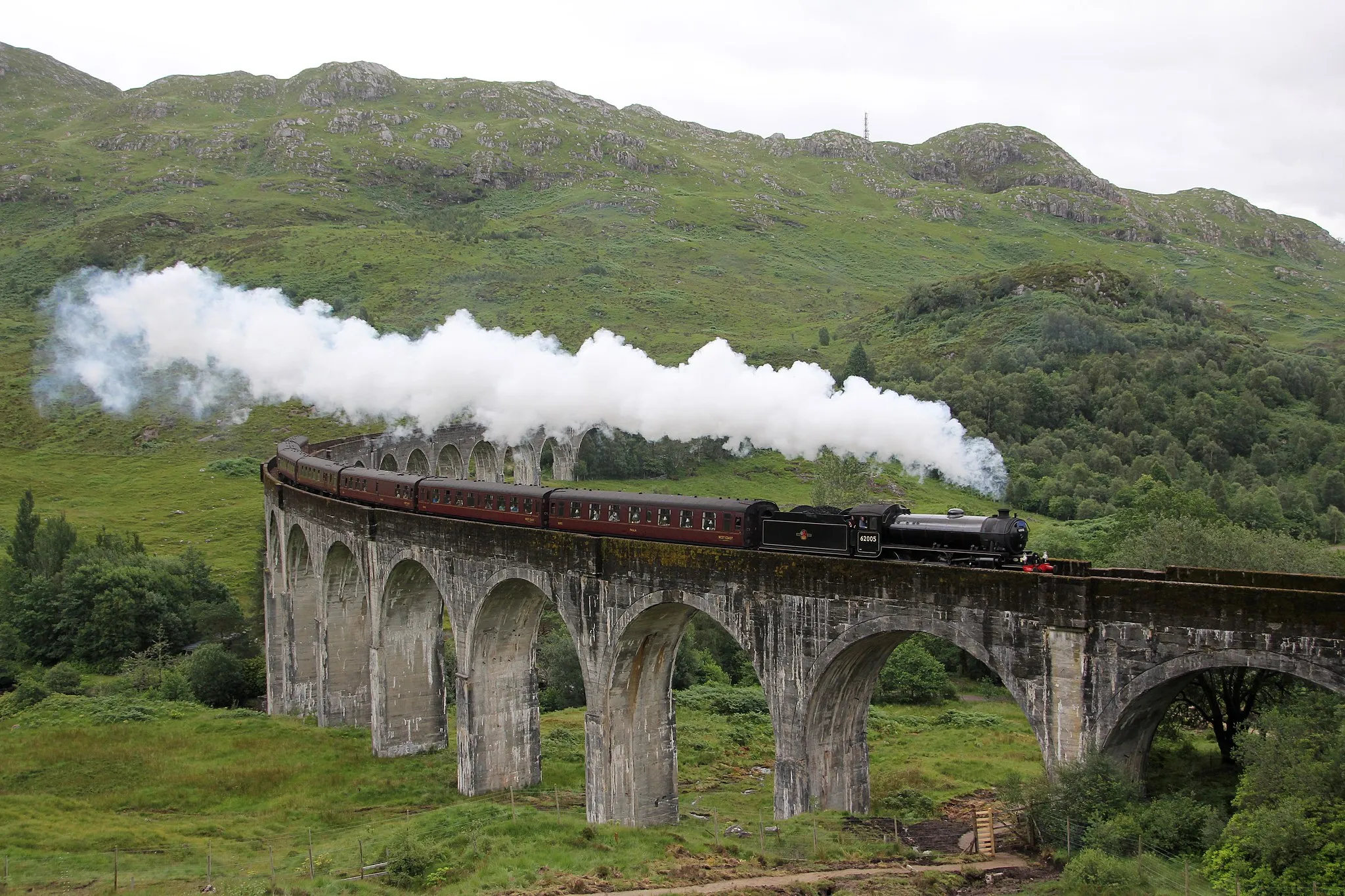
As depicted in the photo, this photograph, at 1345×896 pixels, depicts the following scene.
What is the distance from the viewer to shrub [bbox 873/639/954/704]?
55812 millimetres

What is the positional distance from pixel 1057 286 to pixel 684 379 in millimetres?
99050

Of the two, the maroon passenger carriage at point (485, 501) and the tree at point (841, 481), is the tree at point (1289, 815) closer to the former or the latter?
the maroon passenger carriage at point (485, 501)

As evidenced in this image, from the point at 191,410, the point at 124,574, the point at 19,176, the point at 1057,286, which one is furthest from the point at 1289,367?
the point at 19,176

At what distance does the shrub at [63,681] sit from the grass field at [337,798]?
4.14m

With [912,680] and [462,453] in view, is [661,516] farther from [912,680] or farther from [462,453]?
[462,453]

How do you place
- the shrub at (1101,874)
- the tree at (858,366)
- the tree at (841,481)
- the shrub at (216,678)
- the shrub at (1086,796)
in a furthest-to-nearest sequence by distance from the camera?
1. the tree at (858,366)
2. the shrub at (216,678)
3. the tree at (841,481)
4. the shrub at (1086,796)
5. the shrub at (1101,874)

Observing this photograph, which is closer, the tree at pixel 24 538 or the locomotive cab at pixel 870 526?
the locomotive cab at pixel 870 526

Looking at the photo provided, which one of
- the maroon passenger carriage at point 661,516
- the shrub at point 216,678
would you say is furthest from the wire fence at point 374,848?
the shrub at point 216,678

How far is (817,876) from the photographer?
81.3ft

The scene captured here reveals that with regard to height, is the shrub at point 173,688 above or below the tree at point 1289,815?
below

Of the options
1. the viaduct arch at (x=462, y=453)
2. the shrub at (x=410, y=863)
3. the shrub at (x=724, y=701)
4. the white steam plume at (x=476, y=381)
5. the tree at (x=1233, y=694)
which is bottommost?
the shrub at (x=724, y=701)

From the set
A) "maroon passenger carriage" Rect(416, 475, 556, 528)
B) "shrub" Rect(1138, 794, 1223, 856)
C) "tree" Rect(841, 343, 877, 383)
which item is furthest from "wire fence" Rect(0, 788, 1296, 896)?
"tree" Rect(841, 343, 877, 383)

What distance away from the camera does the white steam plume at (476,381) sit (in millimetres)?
42125

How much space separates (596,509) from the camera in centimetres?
3462
